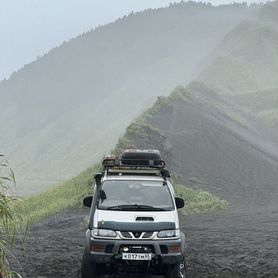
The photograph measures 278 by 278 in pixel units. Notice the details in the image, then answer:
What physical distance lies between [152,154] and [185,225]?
31.3ft

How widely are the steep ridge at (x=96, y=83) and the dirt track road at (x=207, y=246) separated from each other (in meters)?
57.2

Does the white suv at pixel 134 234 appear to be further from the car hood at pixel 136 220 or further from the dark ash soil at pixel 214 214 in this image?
the dark ash soil at pixel 214 214

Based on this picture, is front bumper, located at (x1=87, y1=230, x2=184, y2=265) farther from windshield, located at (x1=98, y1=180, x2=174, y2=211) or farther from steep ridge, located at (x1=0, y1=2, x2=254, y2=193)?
steep ridge, located at (x1=0, y1=2, x2=254, y2=193)

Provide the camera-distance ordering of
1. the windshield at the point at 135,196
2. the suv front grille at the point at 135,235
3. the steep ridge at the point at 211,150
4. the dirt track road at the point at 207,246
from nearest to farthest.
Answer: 1. the suv front grille at the point at 135,235
2. the windshield at the point at 135,196
3. the dirt track road at the point at 207,246
4. the steep ridge at the point at 211,150

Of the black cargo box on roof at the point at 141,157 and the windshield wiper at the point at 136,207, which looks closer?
the windshield wiper at the point at 136,207

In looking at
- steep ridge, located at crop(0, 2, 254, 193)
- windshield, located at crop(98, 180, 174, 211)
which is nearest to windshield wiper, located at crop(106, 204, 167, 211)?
windshield, located at crop(98, 180, 174, 211)

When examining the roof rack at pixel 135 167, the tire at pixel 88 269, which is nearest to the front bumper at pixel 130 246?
the tire at pixel 88 269

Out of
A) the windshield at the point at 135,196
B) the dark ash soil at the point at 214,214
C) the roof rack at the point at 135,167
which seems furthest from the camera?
the dark ash soil at the point at 214,214

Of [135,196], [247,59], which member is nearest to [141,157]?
[135,196]

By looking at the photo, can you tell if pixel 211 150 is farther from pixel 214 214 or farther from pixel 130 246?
pixel 130 246

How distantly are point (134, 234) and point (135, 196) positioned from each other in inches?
51.1

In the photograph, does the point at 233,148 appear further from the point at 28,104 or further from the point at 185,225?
the point at 28,104

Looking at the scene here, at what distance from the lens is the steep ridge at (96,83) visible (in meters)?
105

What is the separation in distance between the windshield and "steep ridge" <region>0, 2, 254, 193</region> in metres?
70.3
